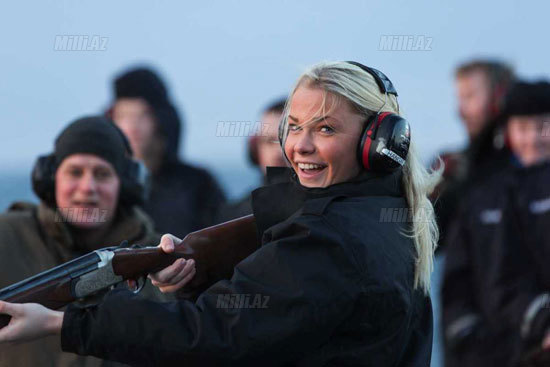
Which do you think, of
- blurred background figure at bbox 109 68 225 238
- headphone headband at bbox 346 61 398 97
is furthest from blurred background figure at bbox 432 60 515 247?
headphone headband at bbox 346 61 398 97

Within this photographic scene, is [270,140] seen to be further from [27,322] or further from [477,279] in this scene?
[27,322]

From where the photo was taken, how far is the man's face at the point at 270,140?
6.57 m

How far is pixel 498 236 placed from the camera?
654cm

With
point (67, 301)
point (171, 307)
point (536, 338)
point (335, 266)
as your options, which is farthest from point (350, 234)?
point (536, 338)

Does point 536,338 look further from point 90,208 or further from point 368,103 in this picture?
point 368,103

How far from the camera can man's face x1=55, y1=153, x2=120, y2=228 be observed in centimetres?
473

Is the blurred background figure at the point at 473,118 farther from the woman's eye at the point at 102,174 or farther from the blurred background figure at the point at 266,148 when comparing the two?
the woman's eye at the point at 102,174

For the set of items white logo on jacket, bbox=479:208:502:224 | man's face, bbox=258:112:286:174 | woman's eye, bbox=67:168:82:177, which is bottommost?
white logo on jacket, bbox=479:208:502:224

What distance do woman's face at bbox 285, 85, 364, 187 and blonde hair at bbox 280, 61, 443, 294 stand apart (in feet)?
0.10

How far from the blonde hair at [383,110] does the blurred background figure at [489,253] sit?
3084 millimetres

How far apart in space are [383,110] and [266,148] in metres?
3.39

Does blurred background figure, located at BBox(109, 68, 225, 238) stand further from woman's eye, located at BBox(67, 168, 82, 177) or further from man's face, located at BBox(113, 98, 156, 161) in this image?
woman's eye, located at BBox(67, 168, 82, 177)

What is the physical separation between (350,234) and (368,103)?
47cm

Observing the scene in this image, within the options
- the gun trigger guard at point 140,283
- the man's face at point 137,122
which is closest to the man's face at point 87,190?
the gun trigger guard at point 140,283
